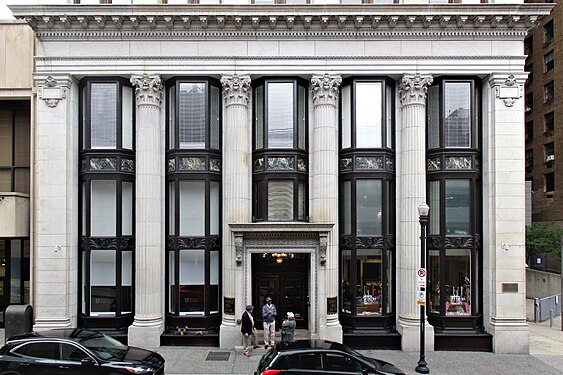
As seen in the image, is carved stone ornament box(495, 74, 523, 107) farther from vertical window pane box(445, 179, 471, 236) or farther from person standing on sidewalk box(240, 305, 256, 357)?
person standing on sidewalk box(240, 305, 256, 357)

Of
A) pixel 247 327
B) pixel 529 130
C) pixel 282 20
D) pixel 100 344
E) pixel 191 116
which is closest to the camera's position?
pixel 100 344

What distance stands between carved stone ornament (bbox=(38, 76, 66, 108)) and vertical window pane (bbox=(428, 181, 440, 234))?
14.6m

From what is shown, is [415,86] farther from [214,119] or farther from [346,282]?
[346,282]

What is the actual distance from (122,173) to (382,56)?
10.9 metres

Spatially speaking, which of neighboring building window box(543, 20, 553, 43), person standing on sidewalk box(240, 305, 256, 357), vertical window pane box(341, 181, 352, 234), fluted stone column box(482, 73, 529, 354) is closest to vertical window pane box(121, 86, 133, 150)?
person standing on sidewalk box(240, 305, 256, 357)

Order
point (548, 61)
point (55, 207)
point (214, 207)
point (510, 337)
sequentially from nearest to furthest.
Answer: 1. point (510, 337)
2. point (55, 207)
3. point (214, 207)
4. point (548, 61)

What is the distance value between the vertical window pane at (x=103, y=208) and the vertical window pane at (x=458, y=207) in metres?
12.9

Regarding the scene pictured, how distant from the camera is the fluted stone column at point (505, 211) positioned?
15070 mm

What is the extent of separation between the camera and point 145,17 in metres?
15.0

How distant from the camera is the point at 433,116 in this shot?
16016 millimetres

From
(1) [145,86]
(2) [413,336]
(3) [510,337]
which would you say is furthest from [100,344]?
(3) [510,337]

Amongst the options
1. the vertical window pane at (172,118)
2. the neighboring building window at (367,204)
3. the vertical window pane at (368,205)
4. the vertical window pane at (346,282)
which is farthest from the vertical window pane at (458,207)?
the vertical window pane at (172,118)

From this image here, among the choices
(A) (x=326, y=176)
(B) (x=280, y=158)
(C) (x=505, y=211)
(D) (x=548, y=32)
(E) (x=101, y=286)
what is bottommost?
(E) (x=101, y=286)

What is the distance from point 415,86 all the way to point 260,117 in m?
6.04
